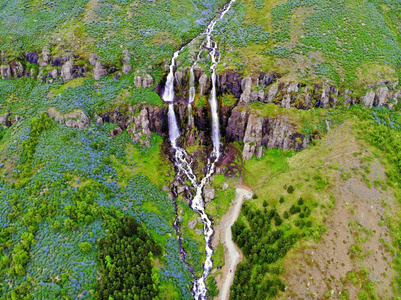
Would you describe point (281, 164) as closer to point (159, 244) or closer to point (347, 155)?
point (347, 155)

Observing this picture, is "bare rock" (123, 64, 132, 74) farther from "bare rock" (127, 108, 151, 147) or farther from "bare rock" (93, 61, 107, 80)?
"bare rock" (127, 108, 151, 147)

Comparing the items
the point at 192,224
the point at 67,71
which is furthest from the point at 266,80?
the point at 67,71

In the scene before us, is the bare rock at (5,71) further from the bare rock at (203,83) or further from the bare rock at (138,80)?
the bare rock at (203,83)

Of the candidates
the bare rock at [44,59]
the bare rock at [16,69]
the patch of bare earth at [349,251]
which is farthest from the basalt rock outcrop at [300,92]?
the bare rock at [16,69]

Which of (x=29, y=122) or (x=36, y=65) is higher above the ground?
(x=36, y=65)

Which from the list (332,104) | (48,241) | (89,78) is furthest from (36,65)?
(332,104)

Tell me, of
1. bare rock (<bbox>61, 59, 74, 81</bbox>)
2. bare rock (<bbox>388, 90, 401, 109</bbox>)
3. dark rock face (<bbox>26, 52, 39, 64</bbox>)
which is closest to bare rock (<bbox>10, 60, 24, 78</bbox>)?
dark rock face (<bbox>26, 52, 39, 64</bbox>)

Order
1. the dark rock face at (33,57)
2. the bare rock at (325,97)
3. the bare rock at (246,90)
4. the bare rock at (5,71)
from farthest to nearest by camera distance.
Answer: the dark rock face at (33,57)
the bare rock at (5,71)
the bare rock at (246,90)
the bare rock at (325,97)
